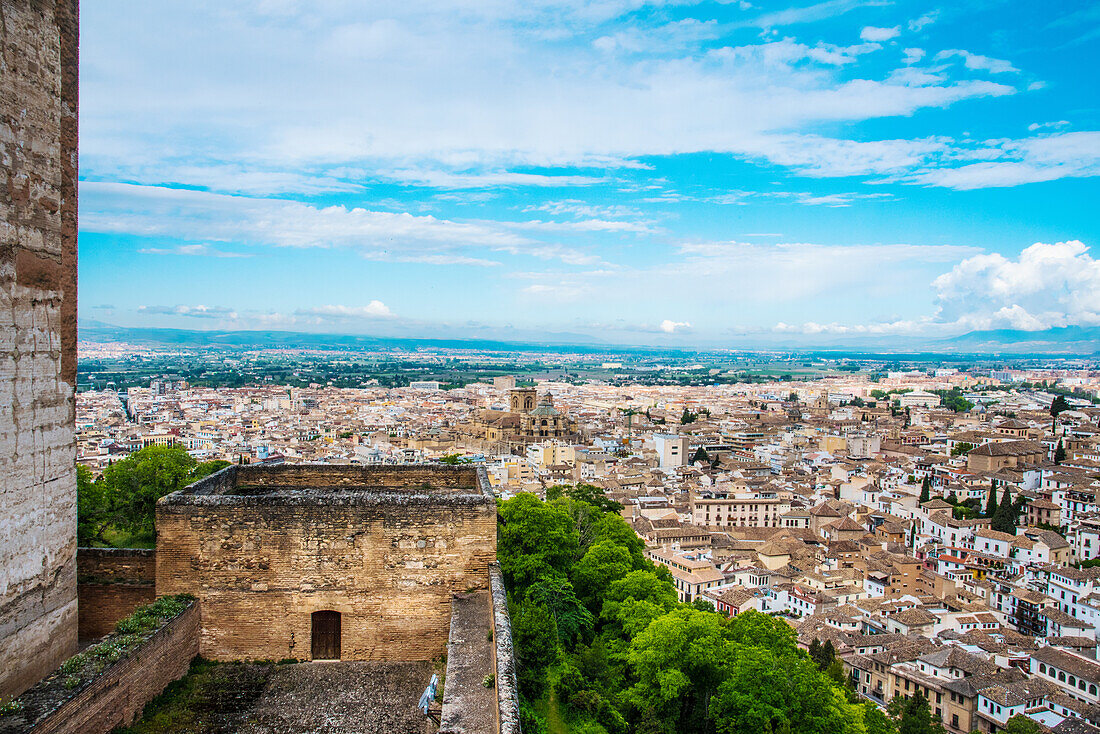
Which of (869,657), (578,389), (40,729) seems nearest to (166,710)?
(40,729)

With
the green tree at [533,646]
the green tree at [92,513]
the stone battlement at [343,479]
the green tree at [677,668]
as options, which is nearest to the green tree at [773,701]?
the green tree at [677,668]

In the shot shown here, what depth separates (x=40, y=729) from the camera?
6367 millimetres

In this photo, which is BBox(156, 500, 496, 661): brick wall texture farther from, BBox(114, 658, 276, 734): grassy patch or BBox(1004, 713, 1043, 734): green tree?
BBox(1004, 713, 1043, 734): green tree

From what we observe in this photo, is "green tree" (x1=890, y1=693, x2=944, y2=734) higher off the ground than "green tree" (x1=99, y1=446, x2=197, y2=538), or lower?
lower

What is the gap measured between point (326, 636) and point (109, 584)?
3.43 metres

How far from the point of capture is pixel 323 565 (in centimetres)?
913

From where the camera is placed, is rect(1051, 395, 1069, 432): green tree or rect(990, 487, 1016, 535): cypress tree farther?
rect(1051, 395, 1069, 432): green tree

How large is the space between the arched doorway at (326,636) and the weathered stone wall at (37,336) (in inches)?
108

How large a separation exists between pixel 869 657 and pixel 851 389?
6473 inches

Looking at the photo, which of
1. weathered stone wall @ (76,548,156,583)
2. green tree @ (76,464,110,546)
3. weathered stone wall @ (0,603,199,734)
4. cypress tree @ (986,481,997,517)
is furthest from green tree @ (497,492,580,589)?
cypress tree @ (986,481,997,517)

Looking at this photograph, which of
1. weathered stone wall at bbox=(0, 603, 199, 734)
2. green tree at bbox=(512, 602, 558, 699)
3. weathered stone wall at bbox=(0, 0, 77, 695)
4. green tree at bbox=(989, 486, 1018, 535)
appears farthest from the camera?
green tree at bbox=(989, 486, 1018, 535)

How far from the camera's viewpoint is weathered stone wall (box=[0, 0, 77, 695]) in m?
7.42

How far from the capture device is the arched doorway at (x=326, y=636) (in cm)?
928

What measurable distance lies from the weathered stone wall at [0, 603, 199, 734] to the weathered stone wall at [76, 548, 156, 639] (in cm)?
185
